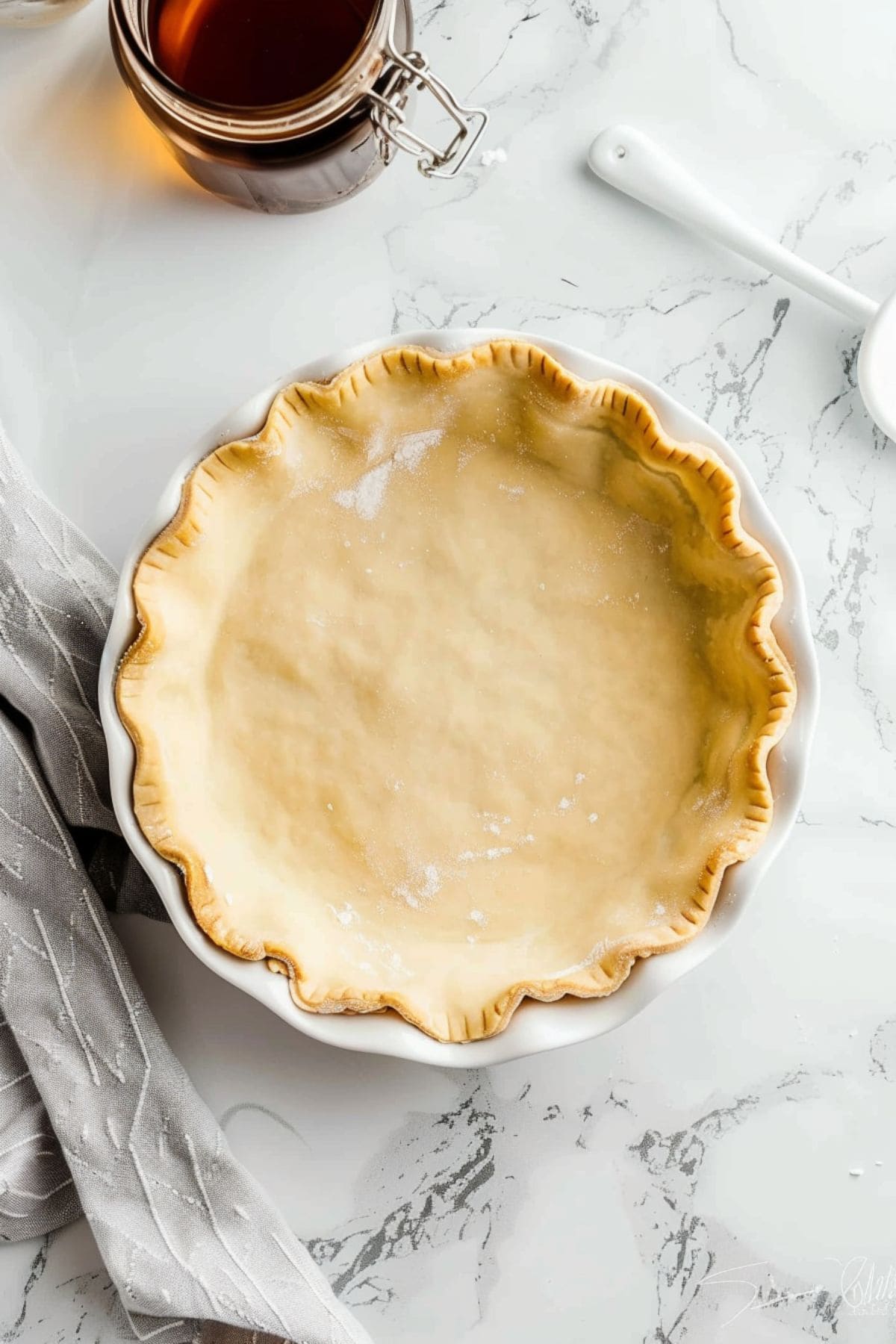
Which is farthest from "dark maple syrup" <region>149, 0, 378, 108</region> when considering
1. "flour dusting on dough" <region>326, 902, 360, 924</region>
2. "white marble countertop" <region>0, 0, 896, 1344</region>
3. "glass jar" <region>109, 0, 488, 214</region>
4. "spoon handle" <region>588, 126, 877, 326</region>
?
"flour dusting on dough" <region>326, 902, 360, 924</region>

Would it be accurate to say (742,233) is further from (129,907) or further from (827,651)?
(129,907)

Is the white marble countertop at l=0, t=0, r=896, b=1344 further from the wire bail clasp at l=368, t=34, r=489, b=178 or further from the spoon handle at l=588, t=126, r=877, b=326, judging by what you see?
the wire bail clasp at l=368, t=34, r=489, b=178

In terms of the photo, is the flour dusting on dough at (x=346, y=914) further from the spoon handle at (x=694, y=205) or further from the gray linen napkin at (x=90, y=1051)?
the spoon handle at (x=694, y=205)

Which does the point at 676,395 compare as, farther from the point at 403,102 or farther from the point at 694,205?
the point at 403,102

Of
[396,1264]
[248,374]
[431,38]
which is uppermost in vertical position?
[431,38]

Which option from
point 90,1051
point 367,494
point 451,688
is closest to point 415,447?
point 367,494

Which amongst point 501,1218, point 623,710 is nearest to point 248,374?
point 623,710
